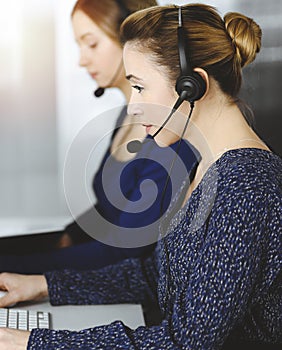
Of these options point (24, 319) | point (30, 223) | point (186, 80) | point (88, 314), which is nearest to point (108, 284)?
point (88, 314)

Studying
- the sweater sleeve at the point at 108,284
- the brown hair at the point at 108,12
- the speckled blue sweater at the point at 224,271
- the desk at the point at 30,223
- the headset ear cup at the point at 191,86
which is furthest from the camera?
the desk at the point at 30,223

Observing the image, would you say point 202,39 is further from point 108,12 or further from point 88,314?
point 108,12

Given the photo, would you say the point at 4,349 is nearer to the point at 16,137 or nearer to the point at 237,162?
the point at 237,162

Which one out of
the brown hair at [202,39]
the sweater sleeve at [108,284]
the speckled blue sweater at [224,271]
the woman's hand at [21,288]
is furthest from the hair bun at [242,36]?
the woman's hand at [21,288]

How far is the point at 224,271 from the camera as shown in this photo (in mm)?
1060

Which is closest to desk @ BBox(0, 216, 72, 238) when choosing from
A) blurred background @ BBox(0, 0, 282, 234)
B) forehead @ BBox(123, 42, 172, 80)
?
blurred background @ BBox(0, 0, 282, 234)

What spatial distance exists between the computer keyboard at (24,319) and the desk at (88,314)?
2 cm

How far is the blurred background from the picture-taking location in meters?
2.77

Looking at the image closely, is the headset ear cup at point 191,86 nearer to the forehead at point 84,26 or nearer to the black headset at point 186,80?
the black headset at point 186,80

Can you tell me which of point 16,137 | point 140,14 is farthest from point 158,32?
point 16,137

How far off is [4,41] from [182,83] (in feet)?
5.88

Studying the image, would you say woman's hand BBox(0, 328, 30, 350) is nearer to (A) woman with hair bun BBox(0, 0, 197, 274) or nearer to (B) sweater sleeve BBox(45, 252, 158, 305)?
(B) sweater sleeve BBox(45, 252, 158, 305)

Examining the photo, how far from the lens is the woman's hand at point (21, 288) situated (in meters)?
1.39

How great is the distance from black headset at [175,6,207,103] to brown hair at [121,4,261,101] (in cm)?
2
